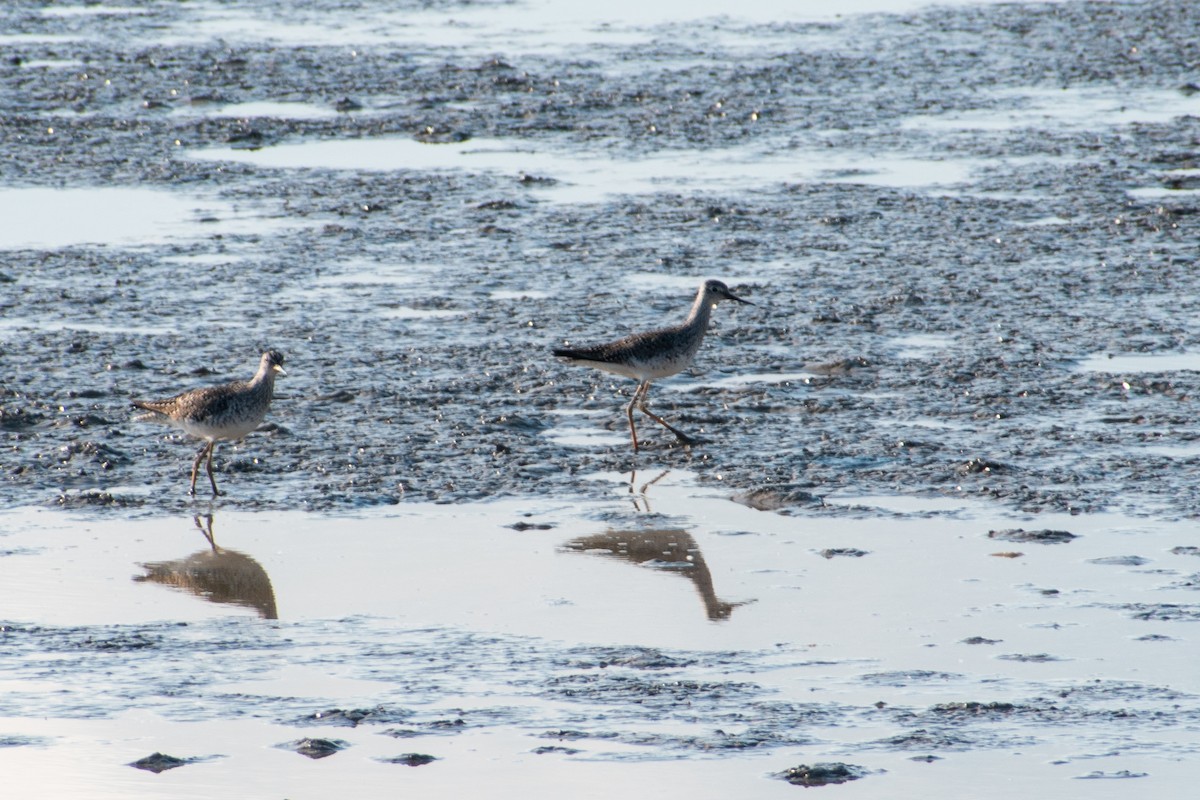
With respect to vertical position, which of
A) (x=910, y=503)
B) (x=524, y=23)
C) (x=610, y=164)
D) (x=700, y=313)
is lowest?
(x=910, y=503)

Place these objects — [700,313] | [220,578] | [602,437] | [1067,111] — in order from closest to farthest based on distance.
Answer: [220,578] → [602,437] → [700,313] → [1067,111]

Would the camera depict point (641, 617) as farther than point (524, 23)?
No

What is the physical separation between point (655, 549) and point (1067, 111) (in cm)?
1154

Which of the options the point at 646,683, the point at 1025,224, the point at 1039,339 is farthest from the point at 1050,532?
the point at 1025,224

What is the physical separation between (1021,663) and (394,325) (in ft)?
20.3

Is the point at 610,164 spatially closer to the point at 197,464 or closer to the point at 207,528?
the point at 197,464

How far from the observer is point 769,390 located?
36.0ft

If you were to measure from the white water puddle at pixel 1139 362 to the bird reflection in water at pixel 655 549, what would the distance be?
3590mm

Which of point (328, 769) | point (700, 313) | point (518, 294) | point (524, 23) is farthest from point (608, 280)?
point (524, 23)

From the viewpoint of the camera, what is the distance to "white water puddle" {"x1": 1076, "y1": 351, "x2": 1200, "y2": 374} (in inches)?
438

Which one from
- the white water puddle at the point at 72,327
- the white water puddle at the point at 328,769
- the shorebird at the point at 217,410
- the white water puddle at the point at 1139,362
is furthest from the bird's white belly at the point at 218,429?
the white water puddle at the point at 1139,362

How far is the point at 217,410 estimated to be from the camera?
952 cm

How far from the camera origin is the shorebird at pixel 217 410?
9.52 meters

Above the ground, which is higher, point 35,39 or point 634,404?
point 35,39
